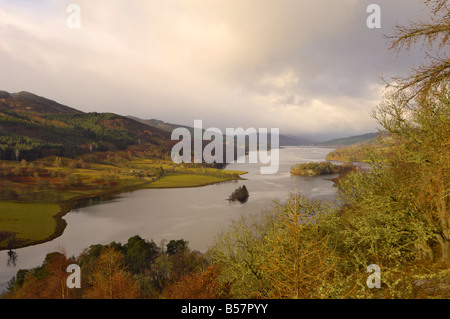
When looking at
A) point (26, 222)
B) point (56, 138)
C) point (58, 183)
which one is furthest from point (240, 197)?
point (56, 138)

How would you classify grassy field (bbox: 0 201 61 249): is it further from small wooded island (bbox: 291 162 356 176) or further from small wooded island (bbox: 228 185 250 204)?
small wooded island (bbox: 291 162 356 176)

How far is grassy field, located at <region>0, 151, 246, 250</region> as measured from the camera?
125 feet

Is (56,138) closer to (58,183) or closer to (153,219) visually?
(58,183)

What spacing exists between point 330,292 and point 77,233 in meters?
45.1

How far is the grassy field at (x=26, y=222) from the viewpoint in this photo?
33.0 meters

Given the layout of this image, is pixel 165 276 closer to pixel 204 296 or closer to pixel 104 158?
pixel 204 296

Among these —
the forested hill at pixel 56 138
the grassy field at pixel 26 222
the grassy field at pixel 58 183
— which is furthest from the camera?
the forested hill at pixel 56 138

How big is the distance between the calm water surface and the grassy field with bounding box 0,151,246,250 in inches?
162

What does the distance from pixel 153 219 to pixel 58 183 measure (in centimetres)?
4047

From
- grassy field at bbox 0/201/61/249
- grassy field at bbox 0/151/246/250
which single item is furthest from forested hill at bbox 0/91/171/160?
grassy field at bbox 0/201/61/249

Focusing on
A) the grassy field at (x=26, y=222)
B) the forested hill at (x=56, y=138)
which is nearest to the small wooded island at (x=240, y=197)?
the grassy field at (x=26, y=222)

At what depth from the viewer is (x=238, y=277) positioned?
9.62m

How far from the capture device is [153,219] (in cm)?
4538

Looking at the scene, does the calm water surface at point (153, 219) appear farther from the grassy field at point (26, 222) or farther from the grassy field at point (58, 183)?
the grassy field at point (58, 183)
